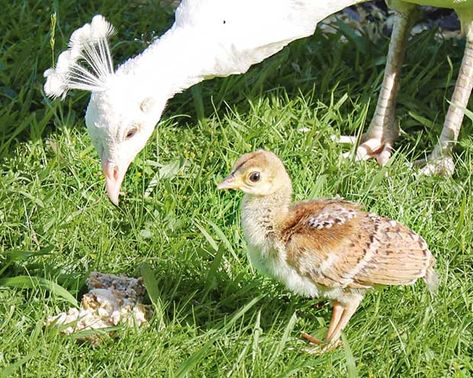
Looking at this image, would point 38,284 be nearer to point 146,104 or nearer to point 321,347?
point 146,104

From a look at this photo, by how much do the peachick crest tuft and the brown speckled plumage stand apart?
2.14ft

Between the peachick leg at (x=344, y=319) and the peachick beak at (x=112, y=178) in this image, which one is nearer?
the peachick leg at (x=344, y=319)

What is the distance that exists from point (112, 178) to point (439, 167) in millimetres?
1333

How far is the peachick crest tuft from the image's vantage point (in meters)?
3.72

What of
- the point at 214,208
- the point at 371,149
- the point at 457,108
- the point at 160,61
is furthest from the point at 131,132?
the point at 457,108

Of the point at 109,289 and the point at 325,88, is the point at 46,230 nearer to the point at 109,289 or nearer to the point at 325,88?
the point at 109,289

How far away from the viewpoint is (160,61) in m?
3.83

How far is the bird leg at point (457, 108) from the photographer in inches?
175

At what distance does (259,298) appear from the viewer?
138 inches

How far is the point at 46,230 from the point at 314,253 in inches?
41.4

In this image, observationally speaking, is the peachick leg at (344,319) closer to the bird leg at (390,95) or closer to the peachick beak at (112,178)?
the peachick beak at (112,178)

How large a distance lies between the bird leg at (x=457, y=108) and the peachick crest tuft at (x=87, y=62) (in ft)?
4.56

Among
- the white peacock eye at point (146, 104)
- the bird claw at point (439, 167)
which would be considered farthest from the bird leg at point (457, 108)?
the white peacock eye at point (146, 104)

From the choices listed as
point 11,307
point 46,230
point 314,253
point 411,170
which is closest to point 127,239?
point 46,230
